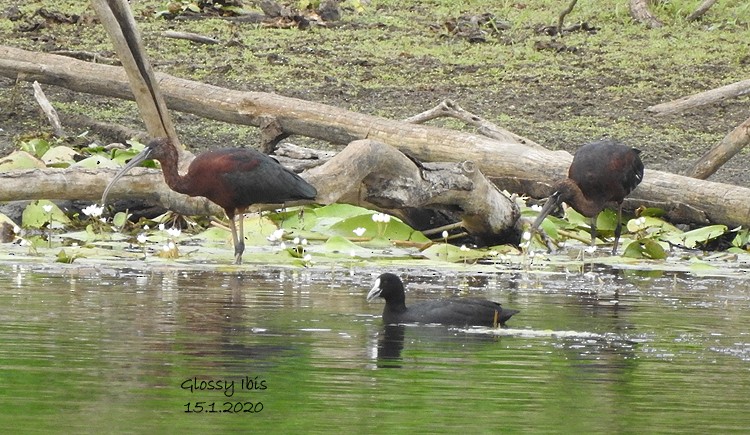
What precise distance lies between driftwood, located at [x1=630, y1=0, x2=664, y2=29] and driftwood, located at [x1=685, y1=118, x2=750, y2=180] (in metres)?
7.36

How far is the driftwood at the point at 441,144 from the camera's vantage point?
12.5 metres

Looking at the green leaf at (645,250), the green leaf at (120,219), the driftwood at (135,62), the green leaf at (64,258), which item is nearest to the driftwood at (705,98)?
the green leaf at (645,250)

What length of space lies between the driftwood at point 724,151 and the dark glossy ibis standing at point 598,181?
0.79 metres

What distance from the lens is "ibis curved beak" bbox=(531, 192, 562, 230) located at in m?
11.9

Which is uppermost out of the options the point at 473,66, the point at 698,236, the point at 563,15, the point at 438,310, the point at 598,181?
the point at 563,15

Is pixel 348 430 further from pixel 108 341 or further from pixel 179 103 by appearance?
pixel 179 103

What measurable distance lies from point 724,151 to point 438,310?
18.6 ft

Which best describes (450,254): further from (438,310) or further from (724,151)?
(438,310)

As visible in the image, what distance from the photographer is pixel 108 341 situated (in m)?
7.05

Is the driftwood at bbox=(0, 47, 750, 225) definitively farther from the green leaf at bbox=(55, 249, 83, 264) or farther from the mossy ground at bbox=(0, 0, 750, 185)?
the green leaf at bbox=(55, 249, 83, 264)

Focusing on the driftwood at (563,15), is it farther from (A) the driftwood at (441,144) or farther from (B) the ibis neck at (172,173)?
(B) the ibis neck at (172,173)

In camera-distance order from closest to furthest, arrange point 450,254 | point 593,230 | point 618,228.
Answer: point 450,254, point 593,230, point 618,228

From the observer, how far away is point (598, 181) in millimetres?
12344

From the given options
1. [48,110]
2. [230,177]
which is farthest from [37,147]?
[230,177]
